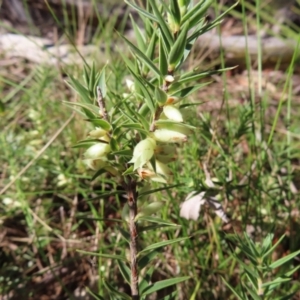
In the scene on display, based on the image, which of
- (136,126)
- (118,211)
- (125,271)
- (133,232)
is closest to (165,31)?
(136,126)

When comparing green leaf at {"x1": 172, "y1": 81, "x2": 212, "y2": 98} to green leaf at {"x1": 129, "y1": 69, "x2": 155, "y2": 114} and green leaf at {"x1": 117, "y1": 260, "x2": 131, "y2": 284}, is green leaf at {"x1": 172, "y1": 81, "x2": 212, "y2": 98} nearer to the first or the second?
green leaf at {"x1": 129, "y1": 69, "x2": 155, "y2": 114}

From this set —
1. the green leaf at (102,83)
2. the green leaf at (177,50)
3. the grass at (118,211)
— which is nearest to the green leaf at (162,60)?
the green leaf at (177,50)

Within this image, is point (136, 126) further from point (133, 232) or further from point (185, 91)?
point (133, 232)

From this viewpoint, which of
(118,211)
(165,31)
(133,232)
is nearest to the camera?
(165,31)

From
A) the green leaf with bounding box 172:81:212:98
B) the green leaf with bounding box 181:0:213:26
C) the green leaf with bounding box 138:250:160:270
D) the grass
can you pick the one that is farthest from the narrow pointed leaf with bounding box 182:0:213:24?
the grass

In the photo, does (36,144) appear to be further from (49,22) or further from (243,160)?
(49,22)

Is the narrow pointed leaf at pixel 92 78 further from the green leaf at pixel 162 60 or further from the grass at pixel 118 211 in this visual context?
the grass at pixel 118 211

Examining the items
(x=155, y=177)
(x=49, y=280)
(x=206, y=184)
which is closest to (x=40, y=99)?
(x=49, y=280)
